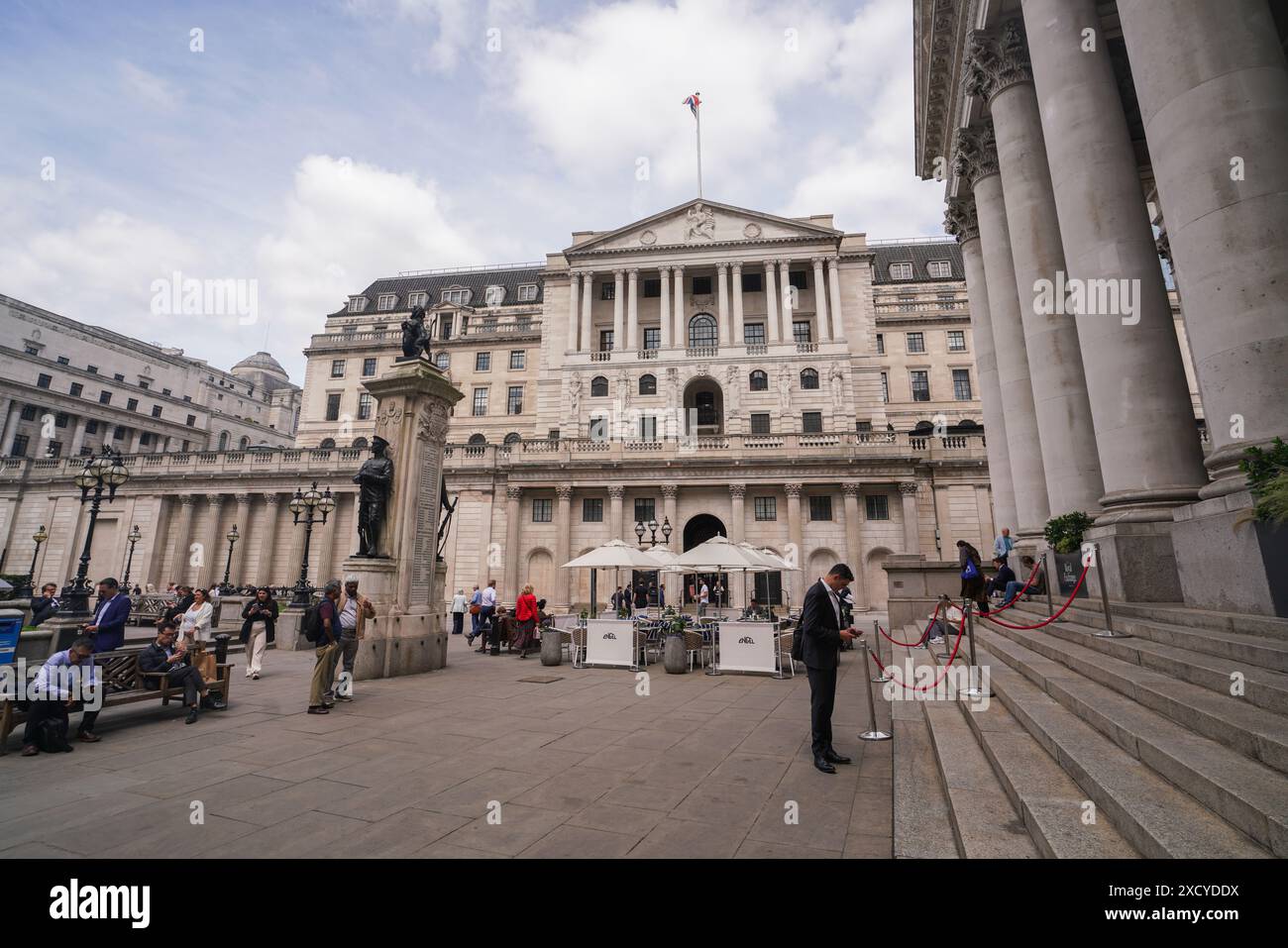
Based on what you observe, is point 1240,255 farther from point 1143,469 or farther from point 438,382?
point 438,382

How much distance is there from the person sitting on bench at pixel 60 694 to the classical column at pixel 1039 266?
16.8m

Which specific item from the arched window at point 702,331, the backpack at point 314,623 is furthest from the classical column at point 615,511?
the backpack at point 314,623

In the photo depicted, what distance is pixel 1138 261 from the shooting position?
980cm

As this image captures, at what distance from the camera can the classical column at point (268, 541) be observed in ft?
130

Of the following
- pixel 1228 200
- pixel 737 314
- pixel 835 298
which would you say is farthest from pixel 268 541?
pixel 1228 200

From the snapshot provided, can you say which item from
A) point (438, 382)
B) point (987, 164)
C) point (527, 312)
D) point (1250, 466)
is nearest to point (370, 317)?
point (527, 312)

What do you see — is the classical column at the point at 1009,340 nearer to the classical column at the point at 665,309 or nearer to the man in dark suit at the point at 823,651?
the man in dark suit at the point at 823,651

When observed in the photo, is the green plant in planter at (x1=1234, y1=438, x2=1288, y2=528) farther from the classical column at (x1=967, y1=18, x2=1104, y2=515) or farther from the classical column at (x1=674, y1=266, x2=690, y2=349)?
the classical column at (x1=674, y1=266, x2=690, y2=349)

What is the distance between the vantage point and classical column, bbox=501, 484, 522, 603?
3575cm

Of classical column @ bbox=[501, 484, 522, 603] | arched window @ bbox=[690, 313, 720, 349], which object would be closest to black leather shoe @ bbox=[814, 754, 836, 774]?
classical column @ bbox=[501, 484, 522, 603]

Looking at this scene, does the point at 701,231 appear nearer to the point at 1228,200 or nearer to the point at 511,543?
the point at 511,543

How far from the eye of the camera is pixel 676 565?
17250 mm

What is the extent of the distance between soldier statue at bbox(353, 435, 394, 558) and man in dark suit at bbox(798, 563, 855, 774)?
33.5 feet
